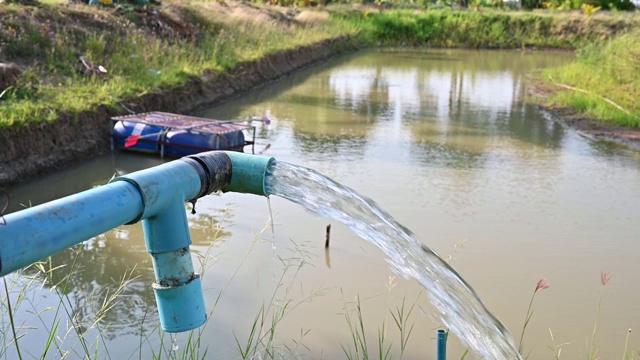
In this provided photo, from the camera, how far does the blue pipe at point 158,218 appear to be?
3.73 ft

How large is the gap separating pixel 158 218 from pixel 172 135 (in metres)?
6.26

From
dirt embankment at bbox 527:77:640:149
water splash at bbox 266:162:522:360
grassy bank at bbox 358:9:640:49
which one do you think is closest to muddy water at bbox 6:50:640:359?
dirt embankment at bbox 527:77:640:149

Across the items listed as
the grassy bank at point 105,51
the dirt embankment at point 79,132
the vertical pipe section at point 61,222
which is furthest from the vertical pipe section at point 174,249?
the grassy bank at point 105,51

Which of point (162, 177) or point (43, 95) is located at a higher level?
point (162, 177)

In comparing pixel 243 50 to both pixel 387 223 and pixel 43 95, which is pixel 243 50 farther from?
pixel 387 223

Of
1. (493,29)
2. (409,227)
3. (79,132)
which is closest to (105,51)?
(79,132)

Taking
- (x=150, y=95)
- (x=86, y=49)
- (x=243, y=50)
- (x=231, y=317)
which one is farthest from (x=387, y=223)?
(x=243, y=50)

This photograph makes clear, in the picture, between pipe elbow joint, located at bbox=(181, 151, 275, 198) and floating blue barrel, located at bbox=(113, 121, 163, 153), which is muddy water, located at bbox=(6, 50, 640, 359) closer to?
floating blue barrel, located at bbox=(113, 121, 163, 153)

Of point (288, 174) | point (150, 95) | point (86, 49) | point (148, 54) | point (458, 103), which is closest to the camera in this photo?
point (288, 174)

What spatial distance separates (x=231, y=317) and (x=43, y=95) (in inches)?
199

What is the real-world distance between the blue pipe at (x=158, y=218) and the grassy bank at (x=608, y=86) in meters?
10.3

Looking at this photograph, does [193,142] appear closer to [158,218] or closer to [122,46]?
[122,46]

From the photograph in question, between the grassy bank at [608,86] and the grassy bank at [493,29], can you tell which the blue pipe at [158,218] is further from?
the grassy bank at [493,29]

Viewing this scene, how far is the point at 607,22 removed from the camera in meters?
29.2
